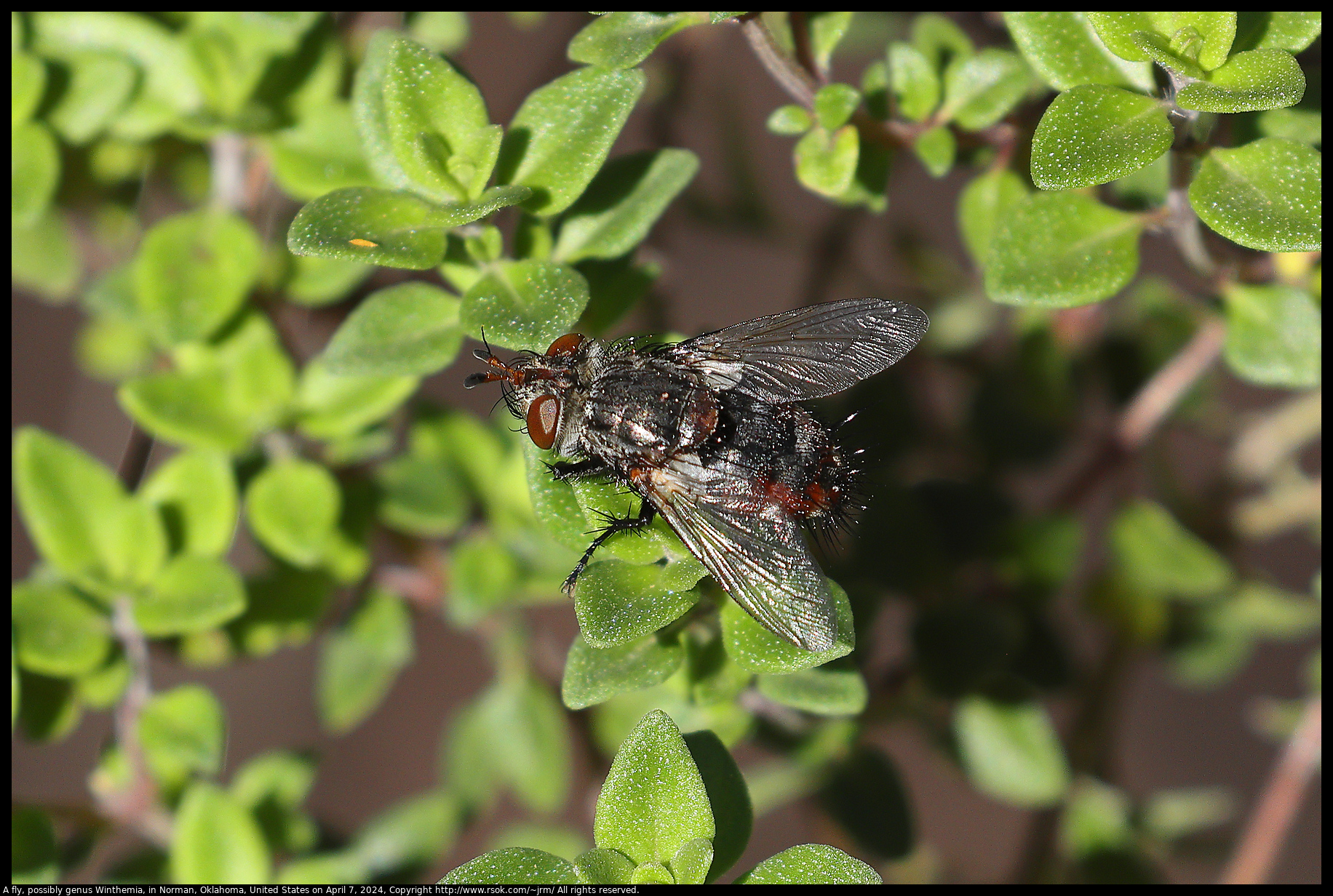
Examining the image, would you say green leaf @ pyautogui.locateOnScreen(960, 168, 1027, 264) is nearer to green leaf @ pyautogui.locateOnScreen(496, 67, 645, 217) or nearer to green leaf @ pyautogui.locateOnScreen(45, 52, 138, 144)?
green leaf @ pyautogui.locateOnScreen(496, 67, 645, 217)

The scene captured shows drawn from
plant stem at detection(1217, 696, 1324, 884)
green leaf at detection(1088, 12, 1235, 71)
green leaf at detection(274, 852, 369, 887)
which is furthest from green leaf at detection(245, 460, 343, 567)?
plant stem at detection(1217, 696, 1324, 884)

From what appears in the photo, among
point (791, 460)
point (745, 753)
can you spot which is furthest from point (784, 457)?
point (745, 753)

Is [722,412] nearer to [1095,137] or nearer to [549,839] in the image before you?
[1095,137]

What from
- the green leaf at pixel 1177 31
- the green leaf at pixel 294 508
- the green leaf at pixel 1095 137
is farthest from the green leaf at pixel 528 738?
Result: the green leaf at pixel 1177 31

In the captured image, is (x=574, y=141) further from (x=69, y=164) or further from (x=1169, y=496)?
(x=1169, y=496)

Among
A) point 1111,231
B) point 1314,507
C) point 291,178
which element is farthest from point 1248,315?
point 291,178

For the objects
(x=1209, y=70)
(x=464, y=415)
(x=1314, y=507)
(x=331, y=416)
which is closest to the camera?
(x=1209, y=70)

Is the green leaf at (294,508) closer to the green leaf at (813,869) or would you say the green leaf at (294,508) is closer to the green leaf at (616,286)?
the green leaf at (616,286)
